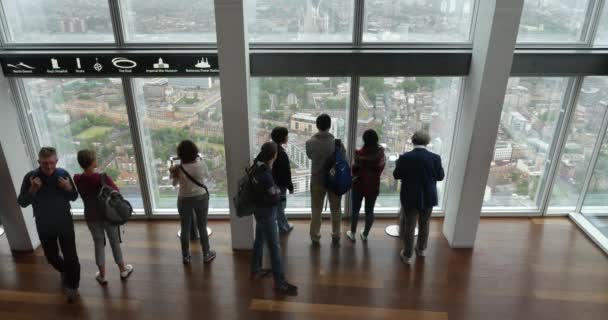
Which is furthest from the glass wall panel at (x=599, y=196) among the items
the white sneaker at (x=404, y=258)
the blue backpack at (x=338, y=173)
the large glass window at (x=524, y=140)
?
the blue backpack at (x=338, y=173)

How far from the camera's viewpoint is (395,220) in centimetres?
607

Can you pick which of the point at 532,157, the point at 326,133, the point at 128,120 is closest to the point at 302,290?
the point at 326,133

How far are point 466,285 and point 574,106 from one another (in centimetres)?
280

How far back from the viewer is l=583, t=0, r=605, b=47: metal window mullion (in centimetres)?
518

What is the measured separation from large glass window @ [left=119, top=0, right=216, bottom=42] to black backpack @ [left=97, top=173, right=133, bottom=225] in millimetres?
1903

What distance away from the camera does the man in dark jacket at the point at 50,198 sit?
402 centimetres

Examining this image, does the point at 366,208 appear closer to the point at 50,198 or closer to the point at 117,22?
the point at 50,198

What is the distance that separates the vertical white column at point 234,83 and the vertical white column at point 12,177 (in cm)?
246

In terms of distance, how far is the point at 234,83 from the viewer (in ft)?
15.0

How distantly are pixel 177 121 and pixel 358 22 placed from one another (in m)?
2.59

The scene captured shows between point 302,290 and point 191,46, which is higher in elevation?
point 191,46

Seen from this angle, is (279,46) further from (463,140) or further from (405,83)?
(463,140)

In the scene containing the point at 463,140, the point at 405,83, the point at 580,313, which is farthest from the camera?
the point at 405,83

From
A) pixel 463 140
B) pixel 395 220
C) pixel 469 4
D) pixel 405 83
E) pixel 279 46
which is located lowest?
pixel 395 220
